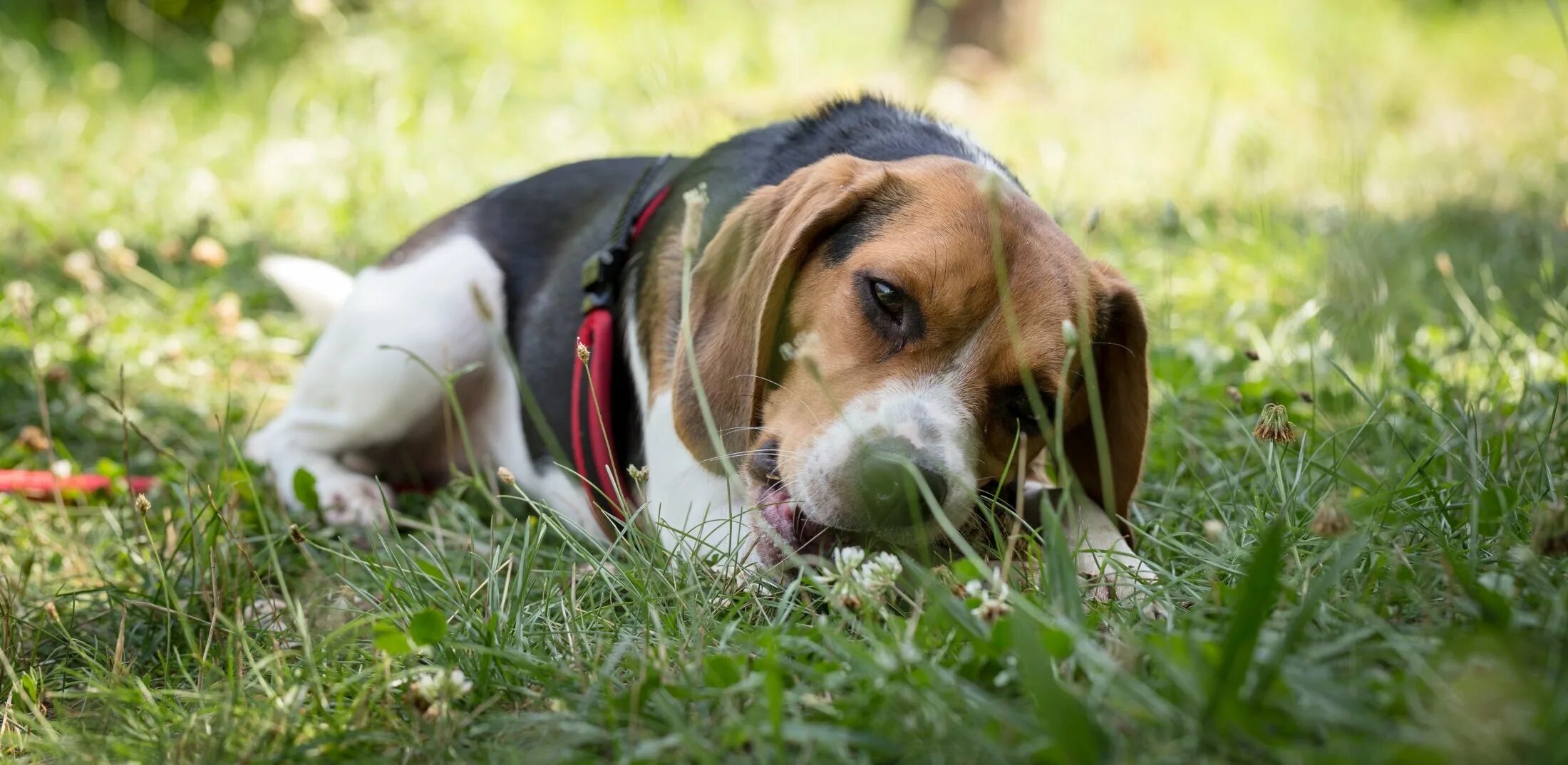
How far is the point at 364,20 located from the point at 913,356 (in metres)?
8.57

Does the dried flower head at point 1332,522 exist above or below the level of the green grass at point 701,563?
above

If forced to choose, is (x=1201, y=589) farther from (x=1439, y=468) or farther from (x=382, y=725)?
(x=382, y=725)

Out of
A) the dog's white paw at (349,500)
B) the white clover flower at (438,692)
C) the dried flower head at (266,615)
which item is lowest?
the dog's white paw at (349,500)

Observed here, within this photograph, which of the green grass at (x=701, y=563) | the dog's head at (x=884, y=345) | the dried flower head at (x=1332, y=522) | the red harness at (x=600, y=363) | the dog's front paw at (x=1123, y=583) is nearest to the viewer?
the green grass at (x=701, y=563)

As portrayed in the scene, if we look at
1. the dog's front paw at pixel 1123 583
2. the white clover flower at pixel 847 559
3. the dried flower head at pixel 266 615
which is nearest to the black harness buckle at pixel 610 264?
the dried flower head at pixel 266 615

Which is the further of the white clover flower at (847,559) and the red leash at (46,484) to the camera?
the red leash at (46,484)

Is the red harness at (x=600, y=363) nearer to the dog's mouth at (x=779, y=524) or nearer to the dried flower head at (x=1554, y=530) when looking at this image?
the dog's mouth at (x=779, y=524)

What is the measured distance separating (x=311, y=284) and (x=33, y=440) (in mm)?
1036

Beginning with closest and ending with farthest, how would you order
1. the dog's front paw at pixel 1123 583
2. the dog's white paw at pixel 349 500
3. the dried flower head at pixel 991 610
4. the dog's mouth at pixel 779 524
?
1. the dried flower head at pixel 991 610
2. the dog's front paw at pixel 1123 583
3. the dog's mouth at pixel 779 524
4. the dog's white paw at pixel 349 500

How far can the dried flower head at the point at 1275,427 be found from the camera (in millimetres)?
2539

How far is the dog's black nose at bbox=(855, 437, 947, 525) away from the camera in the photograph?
8.13 ft

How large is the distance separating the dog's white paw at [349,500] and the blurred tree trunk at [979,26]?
7.86 metres

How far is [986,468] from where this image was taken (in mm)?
2857

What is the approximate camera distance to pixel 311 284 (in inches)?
181
